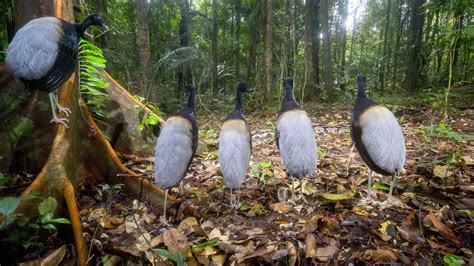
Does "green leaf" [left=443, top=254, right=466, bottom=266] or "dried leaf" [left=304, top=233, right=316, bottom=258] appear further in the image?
"dried leaf" [left=304, top=233, right=316, bottom=258]

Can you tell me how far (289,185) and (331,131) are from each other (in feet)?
10.6

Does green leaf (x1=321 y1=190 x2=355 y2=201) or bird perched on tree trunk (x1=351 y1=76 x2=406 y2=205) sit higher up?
bird perched on tree trunk (x1=351 y1=76 x2=406 y2=205)

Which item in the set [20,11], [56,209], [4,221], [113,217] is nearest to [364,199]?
[113,217]

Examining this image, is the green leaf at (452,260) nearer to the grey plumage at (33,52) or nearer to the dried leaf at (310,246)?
the dried leaf at (310,246)

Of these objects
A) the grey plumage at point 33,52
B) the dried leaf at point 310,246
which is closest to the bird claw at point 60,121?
the grey plumage at point 33,52

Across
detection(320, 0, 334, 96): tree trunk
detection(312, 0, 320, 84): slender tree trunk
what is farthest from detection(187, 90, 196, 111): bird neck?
detection(312, 0, 320, 84): slender tree trunk

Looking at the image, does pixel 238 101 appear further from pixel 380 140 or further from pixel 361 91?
pixel 380 140

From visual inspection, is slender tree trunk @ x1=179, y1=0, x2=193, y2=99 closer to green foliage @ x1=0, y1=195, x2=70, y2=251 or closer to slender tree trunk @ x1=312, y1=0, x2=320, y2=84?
slender tree trunk @ x1=312, y1=0, x2=320, y2=84

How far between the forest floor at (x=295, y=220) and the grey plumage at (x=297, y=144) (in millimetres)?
341

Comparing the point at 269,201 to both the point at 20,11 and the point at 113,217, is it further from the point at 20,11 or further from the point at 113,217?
the point at 20,11

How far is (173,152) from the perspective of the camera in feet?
10.3

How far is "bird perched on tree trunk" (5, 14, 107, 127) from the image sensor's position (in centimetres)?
261

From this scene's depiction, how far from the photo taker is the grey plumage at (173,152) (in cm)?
304

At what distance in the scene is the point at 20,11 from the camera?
3160 mm
